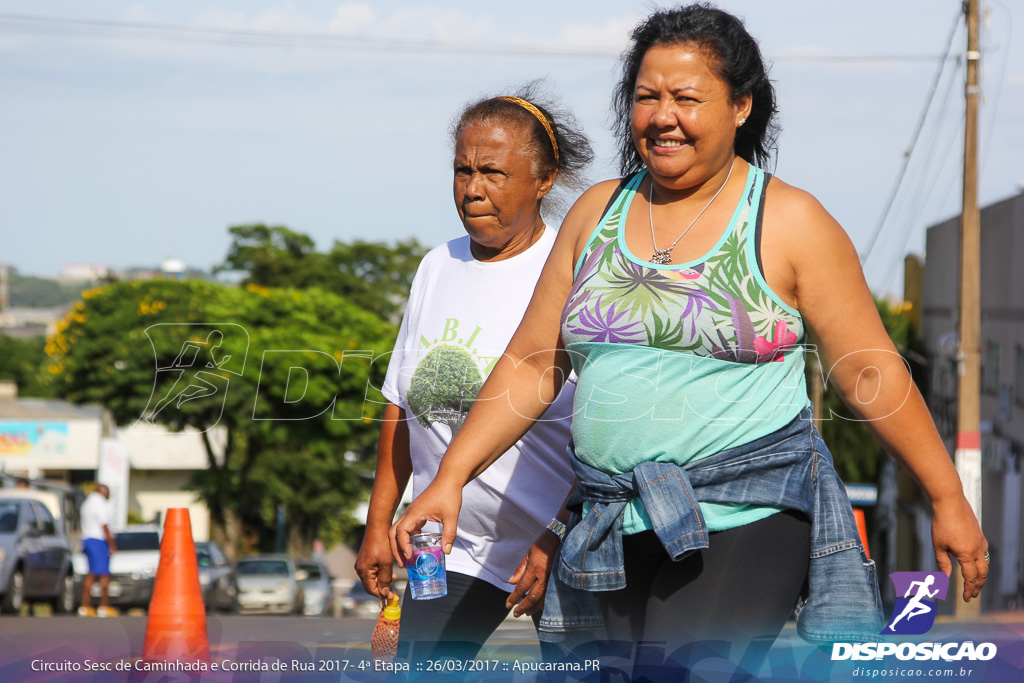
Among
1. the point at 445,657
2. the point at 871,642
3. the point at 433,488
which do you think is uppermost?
the point at 433,488

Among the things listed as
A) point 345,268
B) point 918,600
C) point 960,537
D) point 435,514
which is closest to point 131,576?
point 918,600

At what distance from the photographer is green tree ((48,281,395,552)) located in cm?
3503

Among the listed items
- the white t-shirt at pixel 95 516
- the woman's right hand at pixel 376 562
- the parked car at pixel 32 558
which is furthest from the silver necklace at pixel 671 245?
the white t-shirt at pixel 95 516

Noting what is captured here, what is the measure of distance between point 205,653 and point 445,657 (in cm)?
330

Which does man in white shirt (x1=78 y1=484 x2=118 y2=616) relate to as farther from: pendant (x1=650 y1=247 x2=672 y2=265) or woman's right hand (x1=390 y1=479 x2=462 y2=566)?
pendant (x1=650 y1=247 x2=672 y2=265)

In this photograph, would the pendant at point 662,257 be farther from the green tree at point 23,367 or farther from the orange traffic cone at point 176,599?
the green tree at point 23,367

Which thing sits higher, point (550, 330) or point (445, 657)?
point (550, 330)

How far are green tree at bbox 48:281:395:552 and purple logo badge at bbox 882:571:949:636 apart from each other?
95.9 feet

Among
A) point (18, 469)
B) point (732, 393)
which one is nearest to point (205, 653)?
point (732, 393)

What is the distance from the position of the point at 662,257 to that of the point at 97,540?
14.5 metres

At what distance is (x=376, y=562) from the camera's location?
3611mm

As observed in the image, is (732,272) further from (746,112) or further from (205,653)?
(205,653)

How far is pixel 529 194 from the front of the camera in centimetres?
371

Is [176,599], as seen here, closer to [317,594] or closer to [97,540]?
[97,540]
